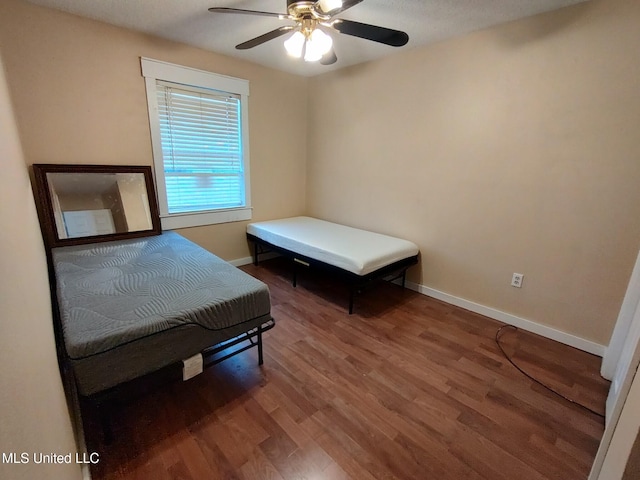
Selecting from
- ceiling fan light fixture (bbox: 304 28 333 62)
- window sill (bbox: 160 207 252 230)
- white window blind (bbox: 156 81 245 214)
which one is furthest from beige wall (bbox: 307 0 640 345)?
window sill (bbox: 160 207 252 230)

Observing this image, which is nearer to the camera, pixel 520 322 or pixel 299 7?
pixel 299 7

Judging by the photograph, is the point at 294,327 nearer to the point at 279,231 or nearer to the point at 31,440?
the point at 279,231

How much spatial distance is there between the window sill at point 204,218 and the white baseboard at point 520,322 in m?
2.21

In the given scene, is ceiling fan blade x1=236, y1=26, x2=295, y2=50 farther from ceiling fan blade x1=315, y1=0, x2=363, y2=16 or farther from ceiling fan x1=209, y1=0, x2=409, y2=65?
ceiling fan blade x1=315, y1=0, x2=363, y2=16

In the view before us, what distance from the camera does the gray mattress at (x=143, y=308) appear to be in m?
1.22

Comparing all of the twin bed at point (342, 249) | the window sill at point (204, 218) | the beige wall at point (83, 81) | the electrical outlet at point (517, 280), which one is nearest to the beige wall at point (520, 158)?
the electrical outlet at point (517, 280)

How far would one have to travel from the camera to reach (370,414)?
158 cm

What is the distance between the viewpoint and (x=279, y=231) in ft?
10.7

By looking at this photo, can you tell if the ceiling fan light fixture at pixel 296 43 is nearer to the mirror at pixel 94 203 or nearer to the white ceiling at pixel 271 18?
the white ceiling at pixel 271 18

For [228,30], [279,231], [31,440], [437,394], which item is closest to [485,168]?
[437,394]

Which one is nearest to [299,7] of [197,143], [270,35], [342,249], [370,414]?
[270,35]

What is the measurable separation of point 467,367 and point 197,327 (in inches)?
69.1

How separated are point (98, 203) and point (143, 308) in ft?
5.55

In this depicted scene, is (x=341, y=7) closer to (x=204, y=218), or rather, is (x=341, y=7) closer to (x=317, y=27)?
(x=317, y=27)
